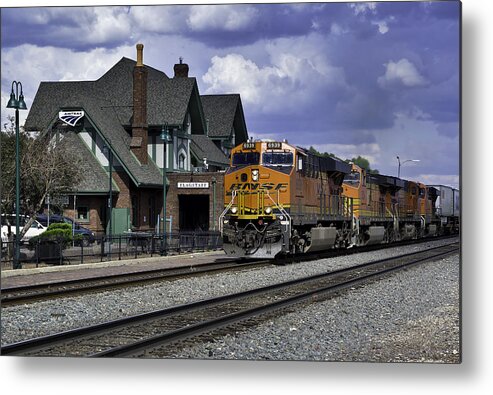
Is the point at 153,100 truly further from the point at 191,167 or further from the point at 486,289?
the point at 486,289

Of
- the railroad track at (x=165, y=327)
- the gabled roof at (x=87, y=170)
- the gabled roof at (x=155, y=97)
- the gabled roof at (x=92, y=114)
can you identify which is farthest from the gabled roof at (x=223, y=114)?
the railroad track at (x=165, y=327)

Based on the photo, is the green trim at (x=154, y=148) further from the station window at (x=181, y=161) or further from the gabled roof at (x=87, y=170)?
the gabled roof at (x=87, y=170)

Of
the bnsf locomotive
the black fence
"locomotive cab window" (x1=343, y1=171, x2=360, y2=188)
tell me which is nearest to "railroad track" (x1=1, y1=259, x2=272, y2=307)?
the bnsf locomotive

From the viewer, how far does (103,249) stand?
2155cm

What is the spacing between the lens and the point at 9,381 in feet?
34.6

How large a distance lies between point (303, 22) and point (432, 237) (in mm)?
24897

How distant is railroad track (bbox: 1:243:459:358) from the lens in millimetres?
10258

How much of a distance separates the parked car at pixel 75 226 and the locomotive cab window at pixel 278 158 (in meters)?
5.38

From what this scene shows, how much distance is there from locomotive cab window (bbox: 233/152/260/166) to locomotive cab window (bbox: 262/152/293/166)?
0.26 meters

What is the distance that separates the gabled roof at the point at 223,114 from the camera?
47.6 ft

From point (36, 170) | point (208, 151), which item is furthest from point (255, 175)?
point (36, 170)

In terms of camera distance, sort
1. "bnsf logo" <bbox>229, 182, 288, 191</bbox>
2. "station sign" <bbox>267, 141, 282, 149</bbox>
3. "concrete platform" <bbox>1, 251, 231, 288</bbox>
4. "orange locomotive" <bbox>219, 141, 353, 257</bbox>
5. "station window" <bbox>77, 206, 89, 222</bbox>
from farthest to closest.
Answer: "station sign" <bbox>267, 141, 282, 149</bbox>, "bnsf logo" <bbox>229, 182, 288, 191</bbox>, "orange locomotive" <bbox>219, 141, 353, 257</bbox>, "station window" <bbox>77, 206, 89, 222</bbox>, "concrete platform" <bbox>1, 251, 231, 288</bbox>

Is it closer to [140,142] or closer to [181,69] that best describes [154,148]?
[140,142]

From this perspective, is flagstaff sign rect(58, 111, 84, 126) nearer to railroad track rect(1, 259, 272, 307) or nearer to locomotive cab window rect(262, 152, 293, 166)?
railroad track rect(1, 259, 272, 307)
